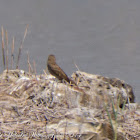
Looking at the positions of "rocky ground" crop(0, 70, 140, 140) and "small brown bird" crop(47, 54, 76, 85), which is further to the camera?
"small brown bird" crop(47, 54, 76, 85)

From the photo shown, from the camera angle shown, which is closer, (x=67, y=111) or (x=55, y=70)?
(x=67, y=111)

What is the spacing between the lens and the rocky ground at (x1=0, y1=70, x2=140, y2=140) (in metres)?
3.56

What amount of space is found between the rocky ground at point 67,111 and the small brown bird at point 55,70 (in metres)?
0.34

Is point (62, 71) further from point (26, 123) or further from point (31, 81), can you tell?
point (26, 123)

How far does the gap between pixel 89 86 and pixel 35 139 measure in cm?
200

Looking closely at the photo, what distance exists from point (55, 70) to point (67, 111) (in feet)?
9.61

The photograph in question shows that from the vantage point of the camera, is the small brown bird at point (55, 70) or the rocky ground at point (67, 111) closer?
the rocky ground at point (67, 111)

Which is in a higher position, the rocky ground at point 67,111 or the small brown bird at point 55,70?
the small brown bird at point 55,70

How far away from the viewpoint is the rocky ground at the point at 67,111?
356 cm

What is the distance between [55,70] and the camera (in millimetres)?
6961

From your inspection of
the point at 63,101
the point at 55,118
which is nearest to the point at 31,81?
the point at 63,101

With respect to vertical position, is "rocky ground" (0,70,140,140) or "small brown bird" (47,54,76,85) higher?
"small brown bird" (47,54,76,85)

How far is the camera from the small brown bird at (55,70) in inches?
247

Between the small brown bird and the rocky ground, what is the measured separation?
13.4 inches
